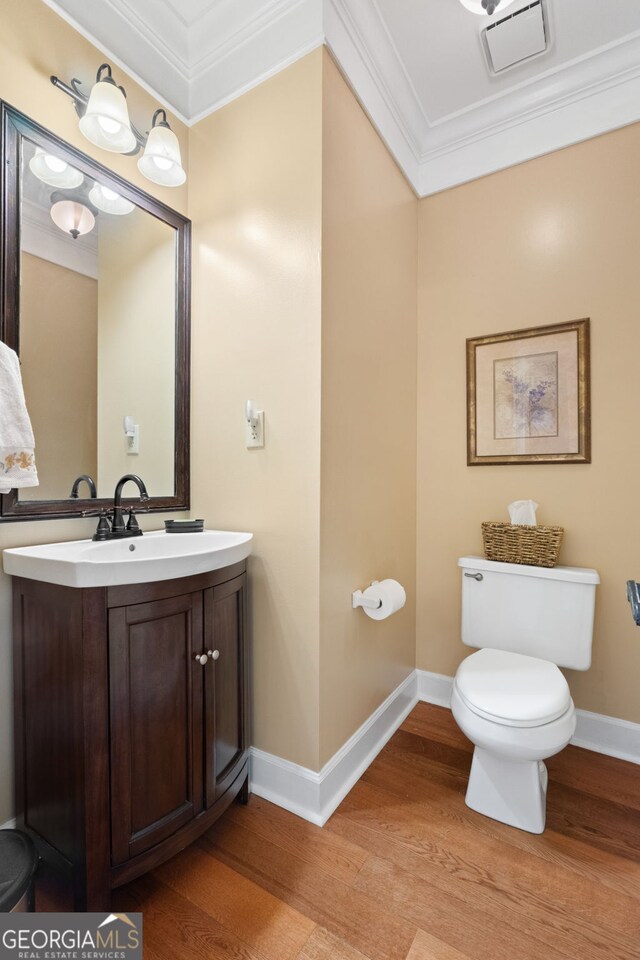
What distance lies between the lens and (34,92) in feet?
4.27

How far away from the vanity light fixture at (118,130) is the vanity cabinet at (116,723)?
55.1 inches

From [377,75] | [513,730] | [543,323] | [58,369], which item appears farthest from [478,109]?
[513,730]

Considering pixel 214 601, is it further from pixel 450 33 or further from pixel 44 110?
pixel 450 33

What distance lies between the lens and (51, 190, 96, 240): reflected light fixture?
4.53ft

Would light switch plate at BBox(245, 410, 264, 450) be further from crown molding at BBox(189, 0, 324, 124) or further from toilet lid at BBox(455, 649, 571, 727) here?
crown molding at BBox(189, 0, 324, 124)

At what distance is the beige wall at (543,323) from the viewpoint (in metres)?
1.76

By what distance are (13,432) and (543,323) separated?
80.3 inches

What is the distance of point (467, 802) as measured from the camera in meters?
1.49

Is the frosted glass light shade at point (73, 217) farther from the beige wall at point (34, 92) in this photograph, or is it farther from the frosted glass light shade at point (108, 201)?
the beige wall at point (34, 92)

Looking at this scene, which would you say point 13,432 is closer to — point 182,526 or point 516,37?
point 182,526

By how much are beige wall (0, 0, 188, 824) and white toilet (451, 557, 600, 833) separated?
137 centimetres

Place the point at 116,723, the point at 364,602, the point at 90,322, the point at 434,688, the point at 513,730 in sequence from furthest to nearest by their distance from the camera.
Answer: the point at 434,688, the point at 364,602, the point at 90,322, the point at 513,730, the point at 116,723

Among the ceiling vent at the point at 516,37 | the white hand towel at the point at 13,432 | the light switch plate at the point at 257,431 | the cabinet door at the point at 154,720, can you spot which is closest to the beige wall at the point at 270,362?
the light switch plate at the point at 257,431

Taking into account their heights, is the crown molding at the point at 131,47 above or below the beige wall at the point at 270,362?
above
